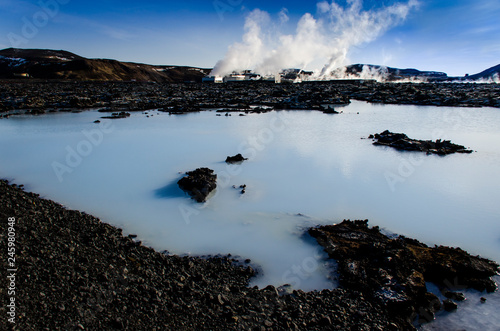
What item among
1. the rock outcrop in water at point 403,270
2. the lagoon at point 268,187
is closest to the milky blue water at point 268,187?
the lagoon at point 268,187

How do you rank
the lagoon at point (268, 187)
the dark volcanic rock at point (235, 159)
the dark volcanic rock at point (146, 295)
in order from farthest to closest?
the dark volcanic rock at point (235, 159), the lagoon at point (268, 187), the dark volcanic rock at point (146, 295)

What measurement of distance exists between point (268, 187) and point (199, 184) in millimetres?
1987

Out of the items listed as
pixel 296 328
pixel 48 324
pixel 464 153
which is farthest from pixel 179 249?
pixel 464 153

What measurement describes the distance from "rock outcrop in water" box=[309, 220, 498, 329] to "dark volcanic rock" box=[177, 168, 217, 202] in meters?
3.38

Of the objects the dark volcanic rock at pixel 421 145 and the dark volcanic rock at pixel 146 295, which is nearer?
the dark volcanic rock at pixel 146 295

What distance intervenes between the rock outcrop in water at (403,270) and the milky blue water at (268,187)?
43cm

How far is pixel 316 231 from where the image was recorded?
19.1 ft

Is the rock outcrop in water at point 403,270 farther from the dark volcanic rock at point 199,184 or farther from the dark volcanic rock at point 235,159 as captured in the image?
the dark volcanic rock at point 235,159

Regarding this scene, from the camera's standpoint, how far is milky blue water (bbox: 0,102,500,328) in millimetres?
5656

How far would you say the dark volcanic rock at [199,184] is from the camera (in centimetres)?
755

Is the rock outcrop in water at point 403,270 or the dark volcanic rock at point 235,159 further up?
the dark volcanic rock at point 235,159

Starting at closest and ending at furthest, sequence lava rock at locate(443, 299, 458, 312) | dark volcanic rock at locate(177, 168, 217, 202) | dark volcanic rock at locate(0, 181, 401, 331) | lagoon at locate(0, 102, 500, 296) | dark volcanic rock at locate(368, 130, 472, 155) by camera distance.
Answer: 1. dark volcanic rock at locate(0, 181, 401, 331)
2. lava rock at locate(443, 299, 458, 312)
3. lagoon at locate(0, 102, 500, 296)
4. dark volcanic rock at locate(177, 168, 217, 202)
5. dark volcanic rock at locate(368, 130, 472, 155)

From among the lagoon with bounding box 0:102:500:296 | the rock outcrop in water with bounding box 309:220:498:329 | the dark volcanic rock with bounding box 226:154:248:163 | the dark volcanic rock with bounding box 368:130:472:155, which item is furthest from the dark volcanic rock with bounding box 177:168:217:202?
the dark volcanic rock with bounding box 368:130:472:155

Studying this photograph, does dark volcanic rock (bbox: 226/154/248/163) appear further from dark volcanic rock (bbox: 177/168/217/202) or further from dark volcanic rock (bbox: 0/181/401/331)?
dark volcanic rock (bbox: 0/181/401/331)
